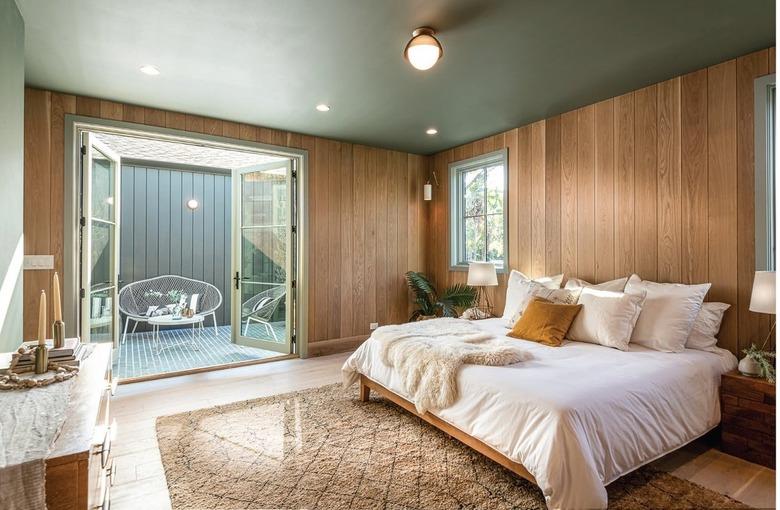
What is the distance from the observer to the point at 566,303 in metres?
3.24

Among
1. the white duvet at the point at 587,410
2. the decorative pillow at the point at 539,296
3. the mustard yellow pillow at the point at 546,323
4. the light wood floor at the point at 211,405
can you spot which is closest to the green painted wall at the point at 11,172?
the light wood floor at the point at 211,405

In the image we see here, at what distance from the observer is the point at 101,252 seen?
12.8 ft

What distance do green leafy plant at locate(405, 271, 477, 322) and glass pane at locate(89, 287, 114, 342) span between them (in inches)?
129

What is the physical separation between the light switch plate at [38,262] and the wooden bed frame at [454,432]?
266 centimetres

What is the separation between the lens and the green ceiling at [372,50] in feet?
7.31

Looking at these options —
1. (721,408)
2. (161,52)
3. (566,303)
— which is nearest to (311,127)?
(161,52)

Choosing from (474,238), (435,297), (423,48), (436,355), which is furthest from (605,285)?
(435,297)

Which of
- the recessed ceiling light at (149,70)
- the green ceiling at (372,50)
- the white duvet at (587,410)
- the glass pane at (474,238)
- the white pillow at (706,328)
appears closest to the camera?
the white duvet at (587,410)

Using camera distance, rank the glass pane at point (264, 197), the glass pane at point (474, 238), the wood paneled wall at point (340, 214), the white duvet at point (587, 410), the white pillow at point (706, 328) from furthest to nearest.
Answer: the glass pane at point (474, 238)
the glass pane at point (264, 197)
the wood paneled wall at point (340, 214)
the white pillow at point (706, 328)
the white duvet at point (587, 410)

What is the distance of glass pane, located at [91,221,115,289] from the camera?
12.3 feet

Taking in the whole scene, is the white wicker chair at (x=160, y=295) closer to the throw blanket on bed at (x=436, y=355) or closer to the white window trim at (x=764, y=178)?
the throw blanket on bed at (x=436, y=355)

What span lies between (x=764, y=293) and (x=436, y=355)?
1854 millimetres

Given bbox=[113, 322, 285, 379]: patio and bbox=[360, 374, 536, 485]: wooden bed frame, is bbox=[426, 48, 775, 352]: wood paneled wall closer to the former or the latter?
bbox=[360, 374, 536, 485]: wooden bed frame

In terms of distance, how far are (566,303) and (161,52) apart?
336 centimetres
